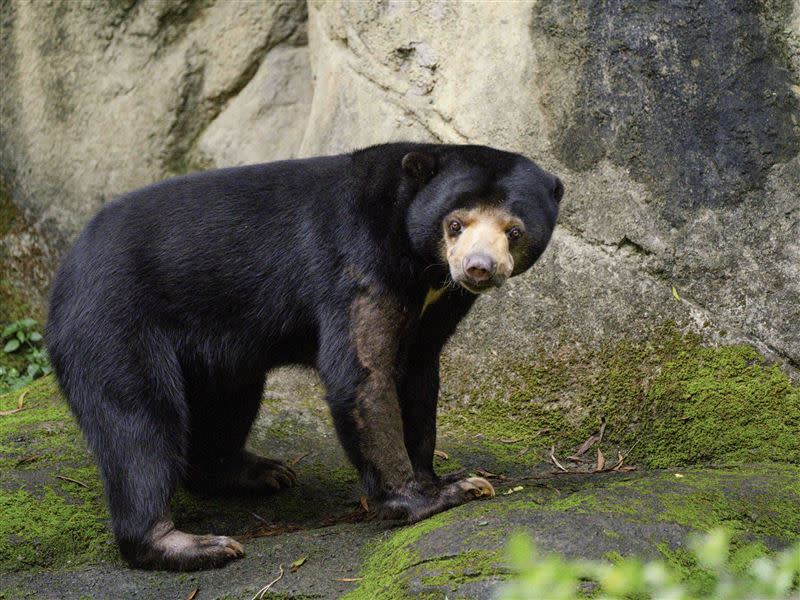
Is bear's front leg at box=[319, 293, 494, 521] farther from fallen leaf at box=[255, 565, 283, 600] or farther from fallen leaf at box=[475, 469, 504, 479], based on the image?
fallen leaf at box=[475, 469, 504, 479]

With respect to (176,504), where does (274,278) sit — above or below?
above

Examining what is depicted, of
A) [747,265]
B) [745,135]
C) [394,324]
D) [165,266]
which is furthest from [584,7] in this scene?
[165,266]

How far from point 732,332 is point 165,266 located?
12.1ft

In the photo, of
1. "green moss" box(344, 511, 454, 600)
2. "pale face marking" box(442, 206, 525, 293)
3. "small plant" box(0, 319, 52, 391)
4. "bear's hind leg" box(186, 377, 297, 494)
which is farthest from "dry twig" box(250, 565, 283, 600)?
"small plant" box(0, 319, 52, 391)

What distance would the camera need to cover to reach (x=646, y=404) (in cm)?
708

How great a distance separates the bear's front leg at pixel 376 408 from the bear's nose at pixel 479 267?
533mm

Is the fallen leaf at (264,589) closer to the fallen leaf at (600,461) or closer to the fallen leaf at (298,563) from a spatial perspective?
the fallen leaf at (298,563)

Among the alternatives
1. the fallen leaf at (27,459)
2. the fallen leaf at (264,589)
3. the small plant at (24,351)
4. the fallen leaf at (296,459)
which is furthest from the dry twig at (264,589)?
the small plant at (24,351)

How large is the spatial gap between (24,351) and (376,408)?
5.31 metres

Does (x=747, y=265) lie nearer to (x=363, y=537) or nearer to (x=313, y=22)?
(x=363, y=537)

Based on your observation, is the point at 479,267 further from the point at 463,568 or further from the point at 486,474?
the point at 486,474

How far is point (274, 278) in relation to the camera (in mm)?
6059

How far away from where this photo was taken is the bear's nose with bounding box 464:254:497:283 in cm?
536

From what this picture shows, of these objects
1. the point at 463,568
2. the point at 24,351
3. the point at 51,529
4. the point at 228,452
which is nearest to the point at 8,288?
the point at 24,351
